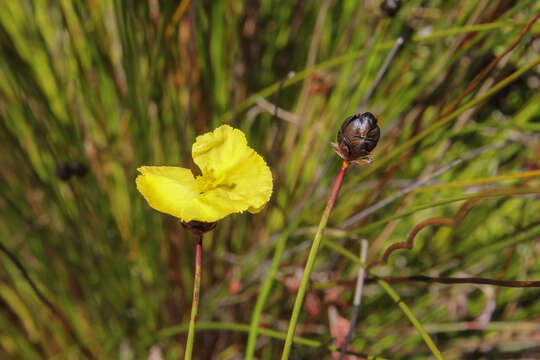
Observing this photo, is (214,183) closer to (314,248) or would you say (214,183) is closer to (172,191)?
(172,191)

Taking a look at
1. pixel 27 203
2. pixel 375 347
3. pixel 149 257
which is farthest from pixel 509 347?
pixel 27 203

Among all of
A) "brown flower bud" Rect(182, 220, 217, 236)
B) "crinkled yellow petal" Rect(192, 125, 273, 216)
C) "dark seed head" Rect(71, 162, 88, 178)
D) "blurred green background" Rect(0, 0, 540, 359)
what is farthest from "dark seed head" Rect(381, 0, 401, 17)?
"dark seed head" Rect(71, 162, 88, 178)

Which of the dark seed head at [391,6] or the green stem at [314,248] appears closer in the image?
the green stem at [314,248]

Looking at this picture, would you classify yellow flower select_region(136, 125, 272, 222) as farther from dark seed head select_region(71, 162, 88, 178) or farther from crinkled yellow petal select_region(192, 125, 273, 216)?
dark seed head select_region(71, 162, 88, 178)

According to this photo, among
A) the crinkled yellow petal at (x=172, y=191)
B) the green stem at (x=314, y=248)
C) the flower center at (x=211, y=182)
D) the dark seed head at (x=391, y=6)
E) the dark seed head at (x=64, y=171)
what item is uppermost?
the dark seed head at (x=391, y=6)

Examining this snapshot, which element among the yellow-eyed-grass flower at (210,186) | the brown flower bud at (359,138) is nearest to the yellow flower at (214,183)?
the yellow-eyed-grass flower at (210,186)

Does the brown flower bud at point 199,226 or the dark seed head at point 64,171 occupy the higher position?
the dark seed head at point 64,171

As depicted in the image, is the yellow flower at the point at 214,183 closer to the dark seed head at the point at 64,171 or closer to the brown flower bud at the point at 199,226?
the brown flower bud at the point at 199,226

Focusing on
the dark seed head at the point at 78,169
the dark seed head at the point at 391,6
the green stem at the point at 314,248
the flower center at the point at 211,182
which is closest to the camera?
the green stem at the point at 314,248
